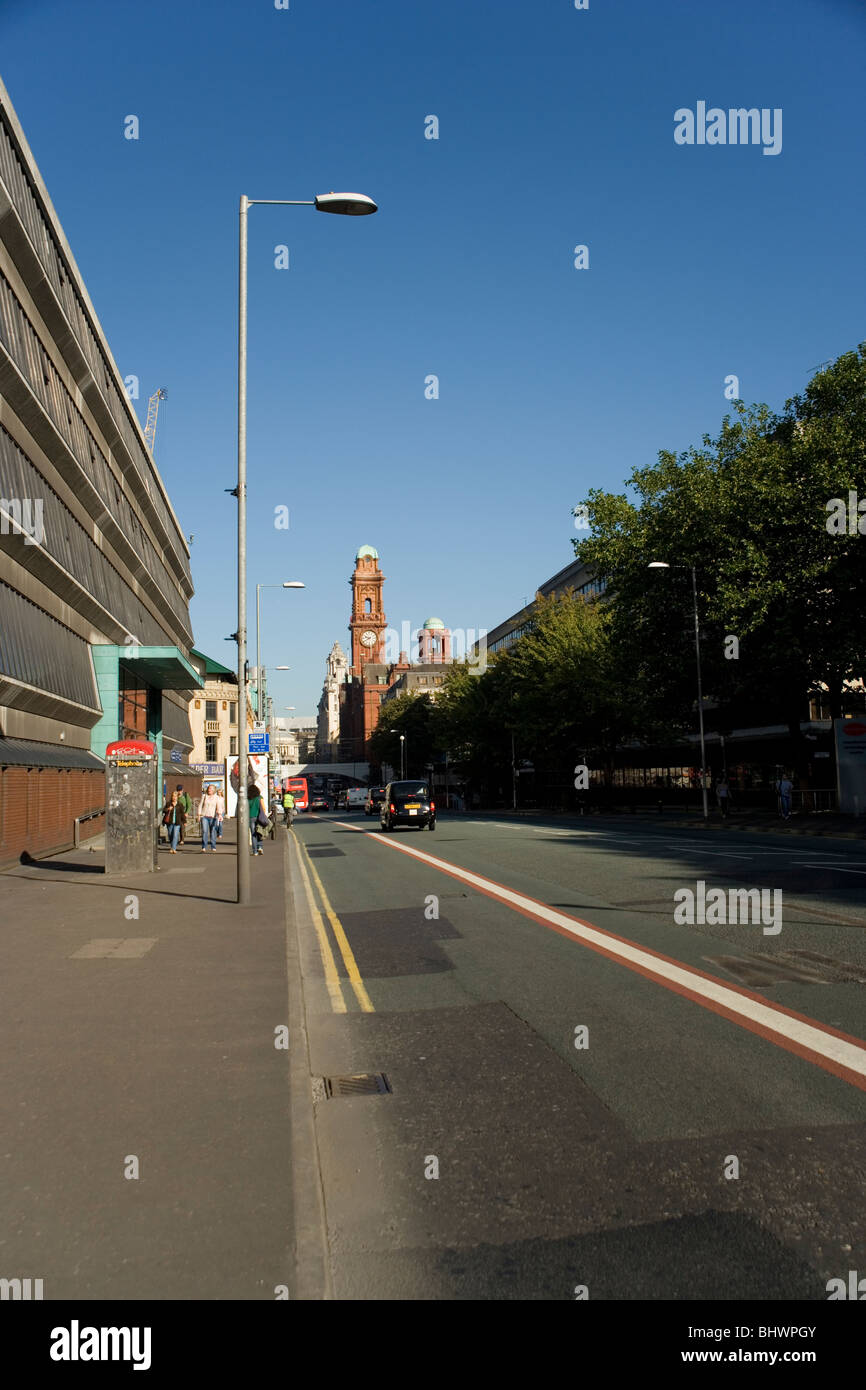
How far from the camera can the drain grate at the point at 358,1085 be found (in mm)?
6094

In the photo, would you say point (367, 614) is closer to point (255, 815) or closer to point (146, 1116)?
point (255, 815)

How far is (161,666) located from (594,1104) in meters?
31.2

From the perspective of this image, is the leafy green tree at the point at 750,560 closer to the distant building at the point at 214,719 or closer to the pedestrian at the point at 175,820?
the pedestrian at the point at 175,820

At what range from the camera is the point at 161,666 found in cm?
3503

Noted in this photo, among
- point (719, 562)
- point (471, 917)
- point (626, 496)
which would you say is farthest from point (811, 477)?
point (471, 917)

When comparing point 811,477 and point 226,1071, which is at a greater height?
point 811,477

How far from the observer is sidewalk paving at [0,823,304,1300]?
3773mm

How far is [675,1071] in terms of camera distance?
611 cm

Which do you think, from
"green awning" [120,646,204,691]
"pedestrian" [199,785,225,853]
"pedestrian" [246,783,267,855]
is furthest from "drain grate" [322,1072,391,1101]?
"green awning" [120,646,204,691]

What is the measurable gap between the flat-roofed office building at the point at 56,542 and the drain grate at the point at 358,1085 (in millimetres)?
15486

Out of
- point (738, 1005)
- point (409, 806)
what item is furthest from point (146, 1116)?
point (409, 806)

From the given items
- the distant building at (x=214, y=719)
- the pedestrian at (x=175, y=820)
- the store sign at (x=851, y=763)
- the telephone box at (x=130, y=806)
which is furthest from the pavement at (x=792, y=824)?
the distant building at (x=214, y=719)
